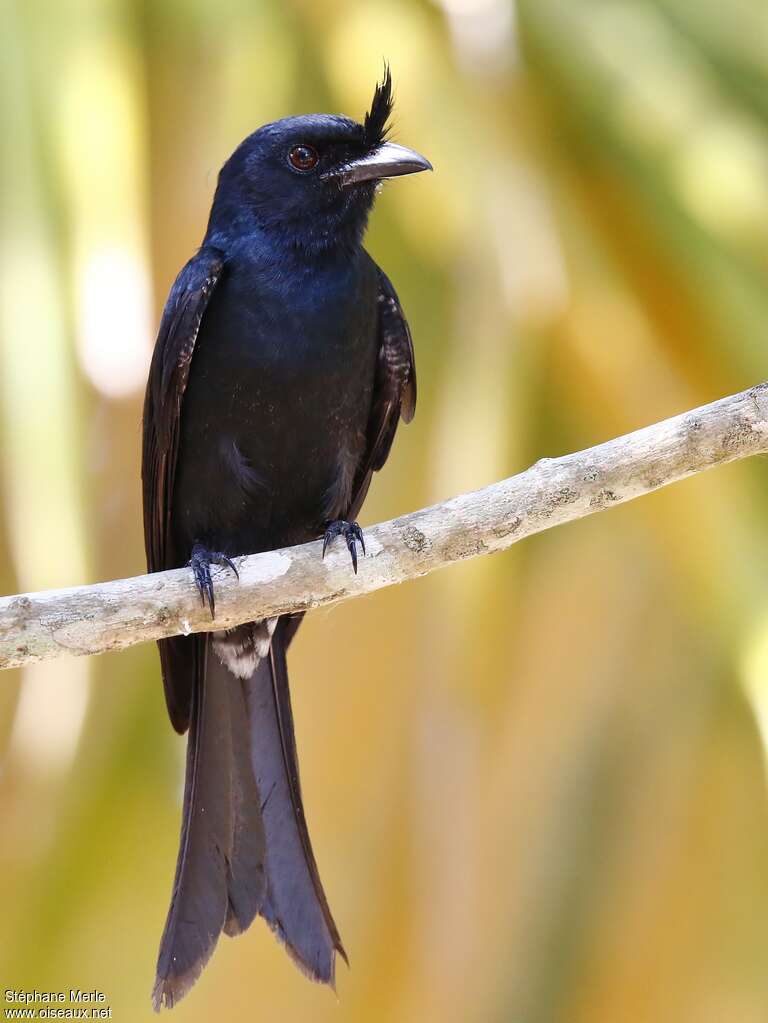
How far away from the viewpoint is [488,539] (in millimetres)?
2252

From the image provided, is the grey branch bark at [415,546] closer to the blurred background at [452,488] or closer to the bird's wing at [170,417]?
the bird's wing at [170,417]

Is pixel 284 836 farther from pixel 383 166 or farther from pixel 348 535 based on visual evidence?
pixel 383 166

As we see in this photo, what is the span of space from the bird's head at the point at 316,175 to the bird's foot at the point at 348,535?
2.17 ft

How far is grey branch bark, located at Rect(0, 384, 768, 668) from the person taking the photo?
7.07ft

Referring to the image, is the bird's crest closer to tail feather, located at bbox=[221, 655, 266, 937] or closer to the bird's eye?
the bird's eye

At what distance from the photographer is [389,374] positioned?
3068mm

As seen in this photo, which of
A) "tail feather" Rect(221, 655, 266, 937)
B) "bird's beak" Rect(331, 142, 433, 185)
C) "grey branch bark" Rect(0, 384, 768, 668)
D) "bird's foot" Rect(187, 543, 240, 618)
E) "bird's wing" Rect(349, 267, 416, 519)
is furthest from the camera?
"bird's wing" Rect(349, 267, 416, 519)

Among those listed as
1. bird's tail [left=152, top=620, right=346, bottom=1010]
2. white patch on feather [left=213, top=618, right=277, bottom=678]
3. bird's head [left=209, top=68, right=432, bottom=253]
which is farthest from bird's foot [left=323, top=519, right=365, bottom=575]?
bird's head [left=209, top=68, right=432, bottom=253]

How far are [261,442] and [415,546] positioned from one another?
623 millimetres

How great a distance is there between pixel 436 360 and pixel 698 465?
157 cm

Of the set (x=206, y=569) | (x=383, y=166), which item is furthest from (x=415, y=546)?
(x=383, y=166)

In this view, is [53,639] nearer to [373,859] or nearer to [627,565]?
[373,859]

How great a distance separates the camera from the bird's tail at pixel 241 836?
262 centimetres

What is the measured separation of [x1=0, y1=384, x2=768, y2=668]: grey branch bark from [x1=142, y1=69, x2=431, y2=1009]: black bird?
0.79ft
